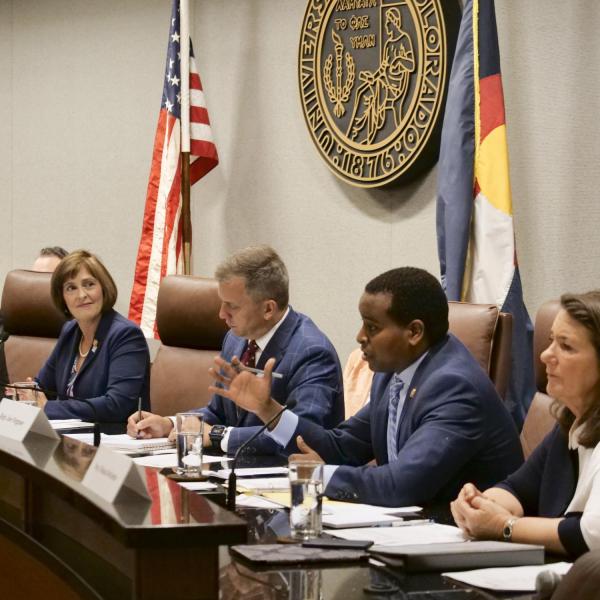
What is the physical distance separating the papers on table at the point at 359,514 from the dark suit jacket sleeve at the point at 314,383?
874 millimetres

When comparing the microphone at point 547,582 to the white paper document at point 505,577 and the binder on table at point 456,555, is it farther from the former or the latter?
the binder on table at point 456,555

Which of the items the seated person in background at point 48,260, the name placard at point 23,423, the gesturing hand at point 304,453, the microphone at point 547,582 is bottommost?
the microphone at point 547,582

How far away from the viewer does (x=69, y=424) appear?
12.4ft

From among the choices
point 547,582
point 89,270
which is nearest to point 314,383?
point 89,270

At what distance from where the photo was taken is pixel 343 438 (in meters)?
3.18

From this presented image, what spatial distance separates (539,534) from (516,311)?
2193 mm

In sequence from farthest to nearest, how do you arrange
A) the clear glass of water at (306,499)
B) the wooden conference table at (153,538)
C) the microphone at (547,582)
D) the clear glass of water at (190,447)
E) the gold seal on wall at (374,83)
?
the gold seal on wall at (374,83) < the clear glass of water at (190,447) < the clear glass of water at (306,499) < the microphone at (547,582) < the wooden conference table at (153,538)

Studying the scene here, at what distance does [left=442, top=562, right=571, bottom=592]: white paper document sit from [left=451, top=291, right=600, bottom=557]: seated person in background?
207 millimetres

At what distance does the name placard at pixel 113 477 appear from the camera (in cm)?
160

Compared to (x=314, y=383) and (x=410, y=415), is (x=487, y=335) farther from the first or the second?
(x=410, y=415)

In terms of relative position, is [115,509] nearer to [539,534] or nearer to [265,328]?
[539,534]

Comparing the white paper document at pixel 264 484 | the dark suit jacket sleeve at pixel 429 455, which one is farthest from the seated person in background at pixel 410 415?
the white paper document at pixel 264 484

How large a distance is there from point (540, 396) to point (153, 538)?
209 cm

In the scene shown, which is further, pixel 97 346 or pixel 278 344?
pixel 97 346
